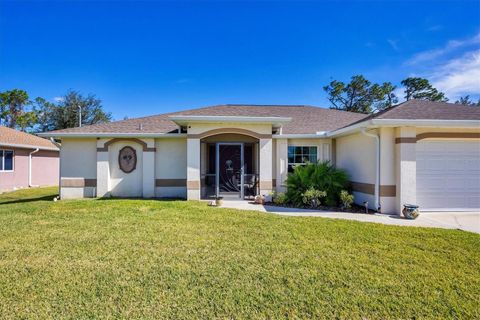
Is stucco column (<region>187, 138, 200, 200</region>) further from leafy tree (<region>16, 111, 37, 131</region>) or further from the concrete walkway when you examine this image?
leafy tree (<region>16, 111, 37, 131</region>)

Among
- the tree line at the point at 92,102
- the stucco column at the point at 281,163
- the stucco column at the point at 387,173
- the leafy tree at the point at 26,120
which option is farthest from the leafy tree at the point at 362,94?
the leafy tree at the point at 26,120

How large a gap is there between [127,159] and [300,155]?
Answer: 8.72 metres

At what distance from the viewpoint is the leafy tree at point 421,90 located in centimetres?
3084

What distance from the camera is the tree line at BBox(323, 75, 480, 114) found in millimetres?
31250

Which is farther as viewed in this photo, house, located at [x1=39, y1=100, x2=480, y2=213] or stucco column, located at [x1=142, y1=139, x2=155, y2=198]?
stucco column, located at [x1=142, y1=139, x2=155, y2=198]

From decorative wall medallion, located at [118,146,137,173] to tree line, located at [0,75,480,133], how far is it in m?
25.3

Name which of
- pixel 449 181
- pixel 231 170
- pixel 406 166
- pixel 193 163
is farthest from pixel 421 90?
pixel 193 163

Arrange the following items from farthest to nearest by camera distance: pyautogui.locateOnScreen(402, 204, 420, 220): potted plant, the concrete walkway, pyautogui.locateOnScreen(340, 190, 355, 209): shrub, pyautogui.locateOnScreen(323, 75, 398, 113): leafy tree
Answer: pyautogui.locateOnScreen(323, 75, 398, 113): leafy tree
pyautogui.locateOnScreen(340, 190, 355, 209): shrub
pyautogui.locateOnScreen(402, 204, 420, 220): potted plant
the concrete walkway

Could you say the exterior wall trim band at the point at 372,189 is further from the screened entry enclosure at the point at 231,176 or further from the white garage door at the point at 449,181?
the screened entry enclosure at the point at 231,176

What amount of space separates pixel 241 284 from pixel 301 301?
889 millimetres

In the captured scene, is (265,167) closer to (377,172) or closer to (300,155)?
Answer: (300,155)

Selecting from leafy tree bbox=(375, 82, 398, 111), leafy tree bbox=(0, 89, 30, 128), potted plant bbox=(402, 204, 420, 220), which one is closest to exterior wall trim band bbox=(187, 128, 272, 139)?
potted plant bbox=(402, 204, 420, 220)

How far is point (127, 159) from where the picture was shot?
11.7 meters

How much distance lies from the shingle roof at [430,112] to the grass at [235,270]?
410 centimetres
